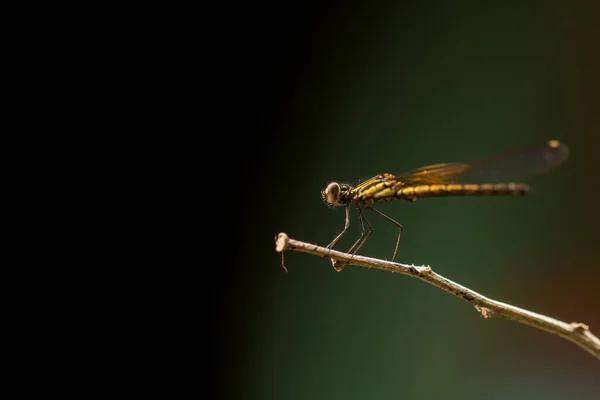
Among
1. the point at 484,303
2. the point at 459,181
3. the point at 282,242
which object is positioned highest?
the point at 459,181

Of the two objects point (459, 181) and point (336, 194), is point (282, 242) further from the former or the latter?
point (459, 181)

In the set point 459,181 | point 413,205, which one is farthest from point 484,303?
point 413,205

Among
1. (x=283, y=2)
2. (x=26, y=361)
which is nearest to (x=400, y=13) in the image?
(x=283, y=2)

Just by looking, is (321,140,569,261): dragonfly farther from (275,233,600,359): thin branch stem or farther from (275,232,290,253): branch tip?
(275,232,290,253): branch tip

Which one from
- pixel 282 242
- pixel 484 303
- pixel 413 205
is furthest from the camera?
pixel 413 205

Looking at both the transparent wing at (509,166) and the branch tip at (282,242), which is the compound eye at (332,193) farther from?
the branch tip at (282,242)

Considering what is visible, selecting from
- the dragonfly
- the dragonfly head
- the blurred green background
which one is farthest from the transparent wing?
the blurred green background
